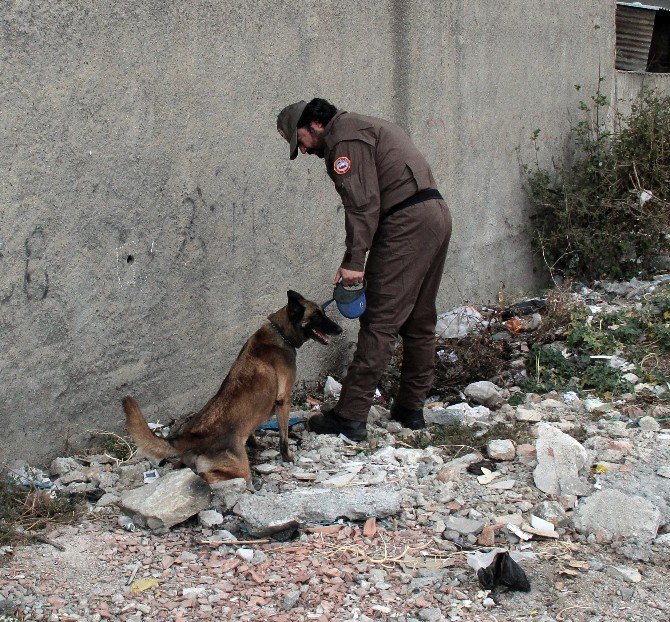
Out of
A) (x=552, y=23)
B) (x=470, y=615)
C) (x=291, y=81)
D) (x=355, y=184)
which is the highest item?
(x=552, y=23)

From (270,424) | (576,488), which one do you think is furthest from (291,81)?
(576,488)

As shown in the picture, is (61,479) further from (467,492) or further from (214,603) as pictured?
(467,492)

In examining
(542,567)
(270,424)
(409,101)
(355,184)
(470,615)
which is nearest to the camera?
(470,615)

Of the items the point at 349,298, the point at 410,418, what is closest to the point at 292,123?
the point at 349,298

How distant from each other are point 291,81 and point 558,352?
256 centimetres

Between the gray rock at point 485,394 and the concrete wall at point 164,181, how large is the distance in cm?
103

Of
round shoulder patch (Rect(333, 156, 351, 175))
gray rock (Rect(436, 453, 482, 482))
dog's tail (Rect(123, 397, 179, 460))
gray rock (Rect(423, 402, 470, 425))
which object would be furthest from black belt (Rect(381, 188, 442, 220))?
dog's tail (Rect(123, 397, 179, 460))

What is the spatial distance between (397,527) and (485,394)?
184 centimetres

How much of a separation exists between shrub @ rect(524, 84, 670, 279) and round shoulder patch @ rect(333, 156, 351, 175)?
13.5ft

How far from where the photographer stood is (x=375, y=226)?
4777mm

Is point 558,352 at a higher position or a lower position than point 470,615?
higher

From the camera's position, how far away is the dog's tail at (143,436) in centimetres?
409

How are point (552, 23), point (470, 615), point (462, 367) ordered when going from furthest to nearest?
1. point (552, 23)
2. point (462, 367)
3. point (470, 615)

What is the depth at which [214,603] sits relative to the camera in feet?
11.3
